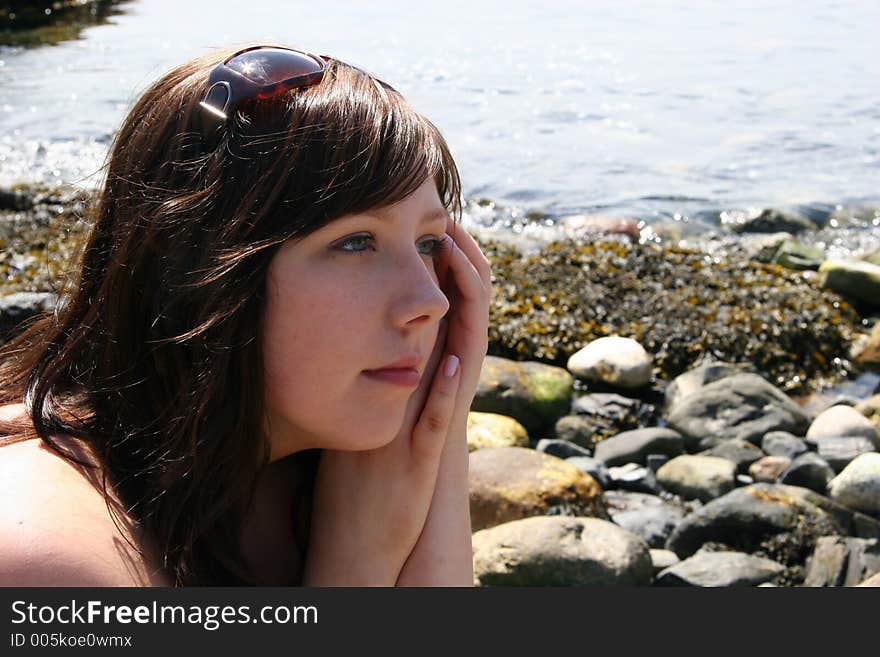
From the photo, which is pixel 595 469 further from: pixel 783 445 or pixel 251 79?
pixel 251 79

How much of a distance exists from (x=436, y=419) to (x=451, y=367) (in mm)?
155

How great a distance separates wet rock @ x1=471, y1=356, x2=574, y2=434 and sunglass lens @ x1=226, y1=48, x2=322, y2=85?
4.73 meters

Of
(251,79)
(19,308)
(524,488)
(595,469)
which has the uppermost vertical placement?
(251,79)

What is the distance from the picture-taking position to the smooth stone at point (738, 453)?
650 cm

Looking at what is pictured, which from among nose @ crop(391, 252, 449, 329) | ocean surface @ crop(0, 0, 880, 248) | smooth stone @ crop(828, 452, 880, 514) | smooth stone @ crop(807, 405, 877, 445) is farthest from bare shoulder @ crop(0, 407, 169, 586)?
ocean surface @ crop(0, 0, 880, 248)

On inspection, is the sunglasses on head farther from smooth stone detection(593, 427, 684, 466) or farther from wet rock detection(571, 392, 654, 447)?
wet rock detection(571, 392, 654, 447)

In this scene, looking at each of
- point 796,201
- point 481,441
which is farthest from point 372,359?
point 796,201

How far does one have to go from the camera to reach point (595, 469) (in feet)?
20.8

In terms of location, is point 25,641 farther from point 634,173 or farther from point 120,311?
point 634,173

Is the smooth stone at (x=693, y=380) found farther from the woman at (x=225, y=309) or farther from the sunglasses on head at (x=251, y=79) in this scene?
the sunglasses on head at (x=251, y=79)

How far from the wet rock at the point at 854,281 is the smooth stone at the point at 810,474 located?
12.0ft

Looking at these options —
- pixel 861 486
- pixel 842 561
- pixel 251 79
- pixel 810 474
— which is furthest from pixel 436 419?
pixel 810 474

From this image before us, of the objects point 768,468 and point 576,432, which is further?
point 576,432

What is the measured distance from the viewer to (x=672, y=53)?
69.4 ft
